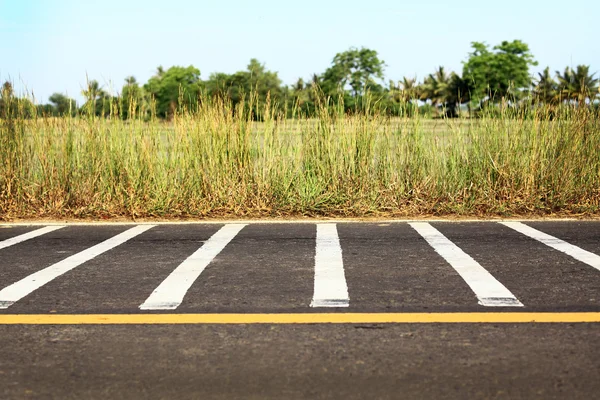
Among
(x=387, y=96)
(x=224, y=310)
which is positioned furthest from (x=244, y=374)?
(x=387, y=96)

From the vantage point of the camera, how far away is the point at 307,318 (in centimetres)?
448

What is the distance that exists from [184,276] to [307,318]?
163 centimetres

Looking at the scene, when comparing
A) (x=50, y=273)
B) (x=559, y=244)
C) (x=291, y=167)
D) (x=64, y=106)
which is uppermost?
(x=64, y=106)

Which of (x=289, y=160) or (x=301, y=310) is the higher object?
(x=289, y=160)

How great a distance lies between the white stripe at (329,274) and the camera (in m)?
→ 4.93

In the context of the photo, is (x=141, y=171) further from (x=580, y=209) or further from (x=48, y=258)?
(x=580, y=209)

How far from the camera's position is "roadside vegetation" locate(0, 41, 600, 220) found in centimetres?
963

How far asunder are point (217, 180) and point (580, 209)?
4.85 metres

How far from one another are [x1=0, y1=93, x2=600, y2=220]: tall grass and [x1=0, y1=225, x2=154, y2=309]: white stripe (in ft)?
5.96

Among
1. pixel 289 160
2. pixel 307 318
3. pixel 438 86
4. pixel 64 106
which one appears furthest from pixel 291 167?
pixel 438 86

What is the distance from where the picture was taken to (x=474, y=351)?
384 centimetres

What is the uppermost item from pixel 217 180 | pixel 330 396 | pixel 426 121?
pixel 426 121

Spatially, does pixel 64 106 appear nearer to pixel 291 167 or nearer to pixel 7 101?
pixel 7 101

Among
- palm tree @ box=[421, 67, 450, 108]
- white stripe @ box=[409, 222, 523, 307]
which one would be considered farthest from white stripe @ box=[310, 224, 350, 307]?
palm tree @ box=[421, 67, 450, 108]
